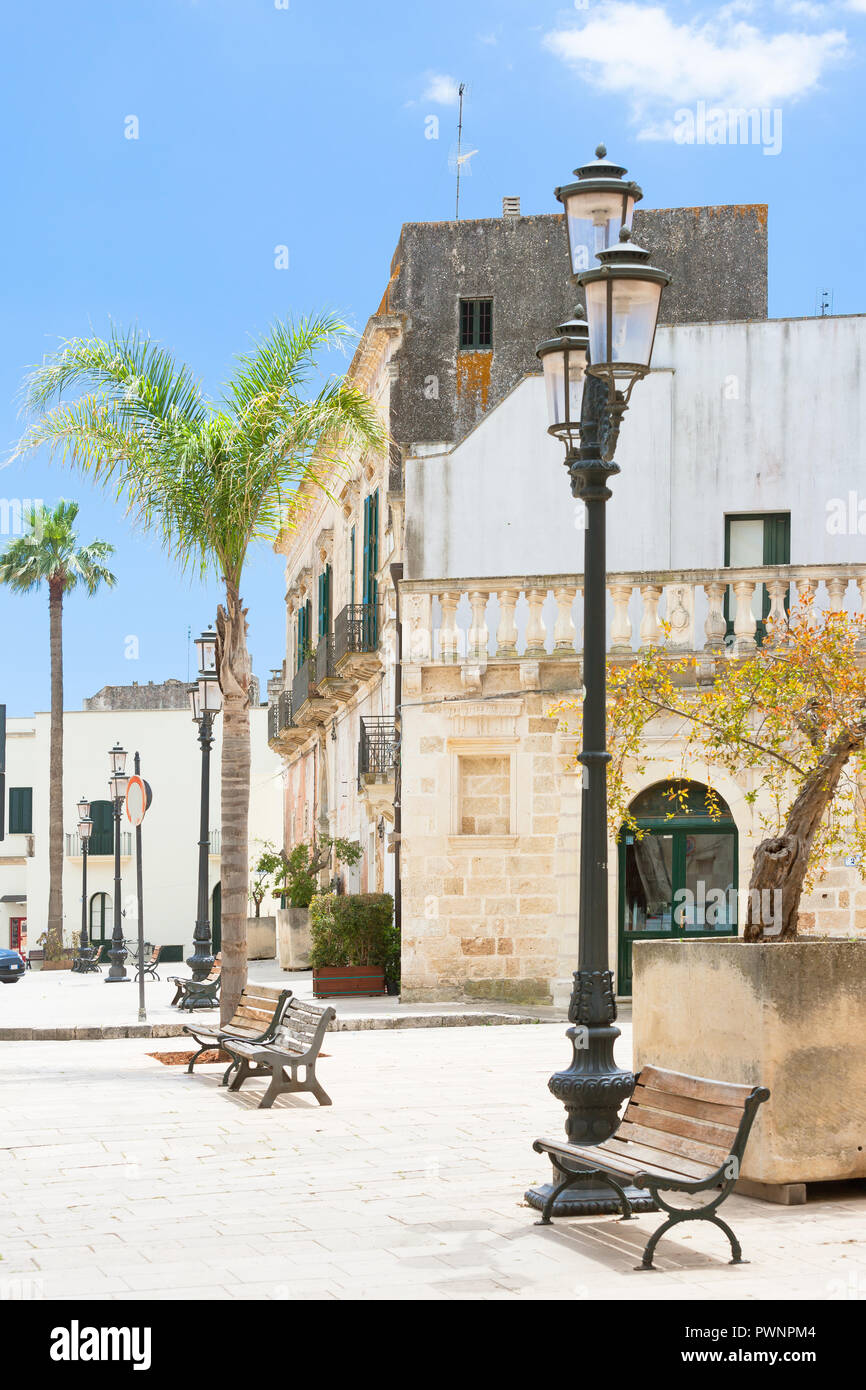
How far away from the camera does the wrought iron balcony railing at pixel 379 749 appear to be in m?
25.3

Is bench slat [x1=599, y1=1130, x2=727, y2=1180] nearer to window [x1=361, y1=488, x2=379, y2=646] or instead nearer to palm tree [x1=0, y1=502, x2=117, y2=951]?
window [x1=361, y1=488, x2=379, y2=646]

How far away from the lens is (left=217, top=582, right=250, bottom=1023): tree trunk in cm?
1488

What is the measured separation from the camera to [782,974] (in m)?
8.16

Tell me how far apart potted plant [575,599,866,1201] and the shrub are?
1073 cm

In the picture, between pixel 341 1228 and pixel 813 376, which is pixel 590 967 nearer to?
pixel 341 1228

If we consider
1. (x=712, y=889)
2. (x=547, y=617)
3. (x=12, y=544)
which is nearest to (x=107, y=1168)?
(x=712, y=889)

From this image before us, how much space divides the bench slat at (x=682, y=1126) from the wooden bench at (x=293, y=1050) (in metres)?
3.91

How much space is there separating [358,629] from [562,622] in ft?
31.7

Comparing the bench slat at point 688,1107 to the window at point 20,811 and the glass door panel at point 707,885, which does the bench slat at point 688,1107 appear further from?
the window at point 20,811

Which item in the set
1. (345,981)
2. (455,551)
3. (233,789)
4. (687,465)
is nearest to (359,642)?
(455,551)

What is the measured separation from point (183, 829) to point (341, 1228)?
182 ft

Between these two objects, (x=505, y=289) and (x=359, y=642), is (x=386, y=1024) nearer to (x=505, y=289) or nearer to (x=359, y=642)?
(x=359, y=642)

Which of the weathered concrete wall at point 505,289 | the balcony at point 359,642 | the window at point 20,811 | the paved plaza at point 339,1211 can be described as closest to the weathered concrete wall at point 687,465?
the weathered concrete wall at point 505,289

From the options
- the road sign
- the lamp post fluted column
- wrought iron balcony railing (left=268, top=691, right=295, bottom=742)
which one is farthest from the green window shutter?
the road sign
